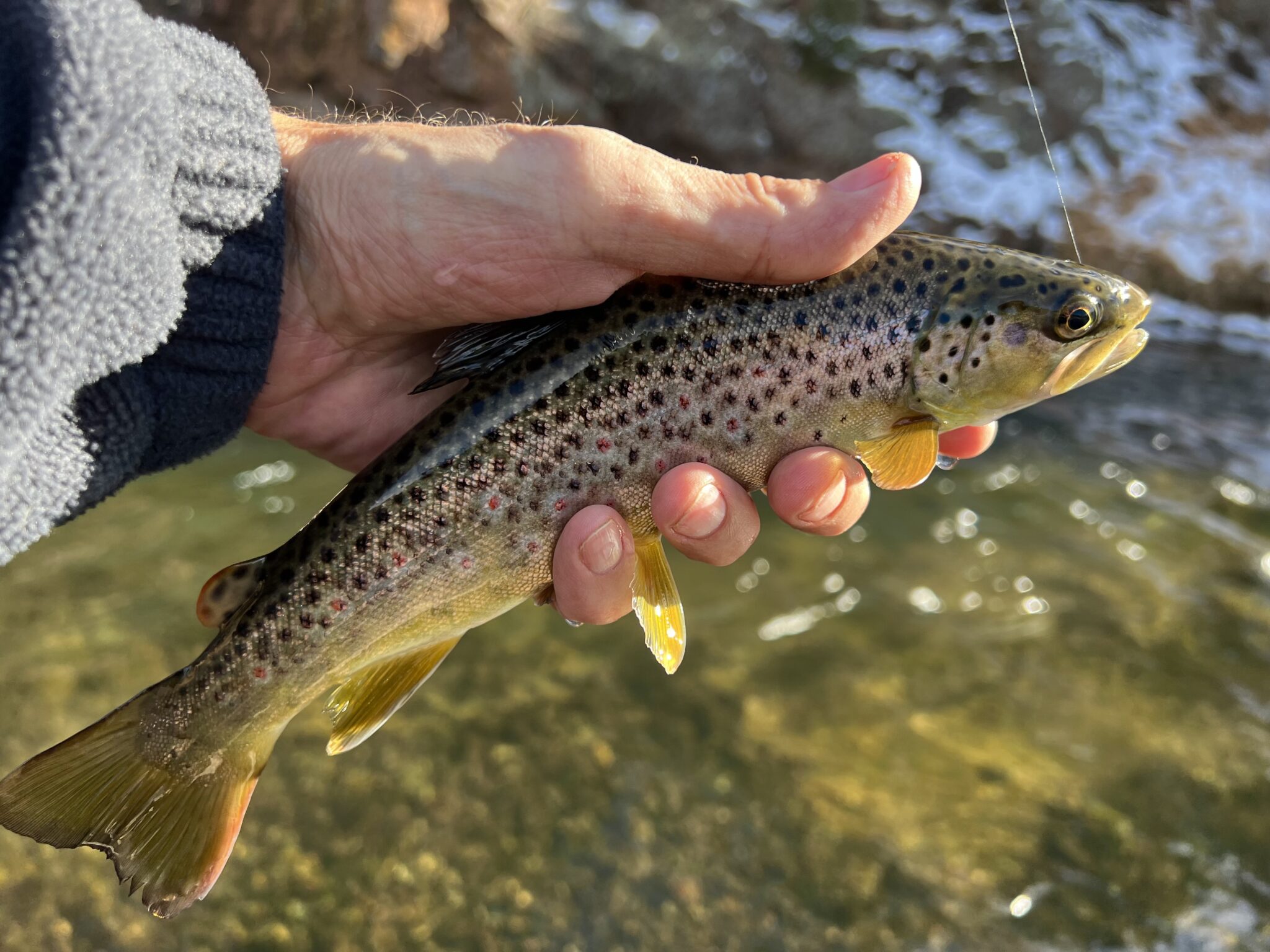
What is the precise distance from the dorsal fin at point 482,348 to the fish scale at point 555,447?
0.08ft

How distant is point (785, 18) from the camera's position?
9.32 m

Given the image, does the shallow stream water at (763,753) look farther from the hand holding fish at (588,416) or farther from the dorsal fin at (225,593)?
the dorsal fin at (225,593)

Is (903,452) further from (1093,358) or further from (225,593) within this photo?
(225,593)

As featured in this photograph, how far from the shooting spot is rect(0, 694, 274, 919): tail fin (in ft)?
8.07

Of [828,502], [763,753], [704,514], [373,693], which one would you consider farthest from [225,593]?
[763,753]

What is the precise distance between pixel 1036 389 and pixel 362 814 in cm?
304

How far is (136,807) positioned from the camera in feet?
8.37

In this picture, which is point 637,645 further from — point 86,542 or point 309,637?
point 86,542

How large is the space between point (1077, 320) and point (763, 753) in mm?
2509

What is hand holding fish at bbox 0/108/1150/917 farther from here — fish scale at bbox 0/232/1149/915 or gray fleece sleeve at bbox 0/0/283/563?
gray fleece sleeve at bbox 0/0/283/563

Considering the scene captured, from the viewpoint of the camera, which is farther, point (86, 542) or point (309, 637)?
point (86, 542)

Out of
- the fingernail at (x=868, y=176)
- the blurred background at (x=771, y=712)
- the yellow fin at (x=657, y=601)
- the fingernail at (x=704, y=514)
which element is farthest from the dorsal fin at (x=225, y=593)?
the fingernail at (x=868, y=176)

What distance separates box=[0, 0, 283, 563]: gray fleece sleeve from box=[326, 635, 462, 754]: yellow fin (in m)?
0.86

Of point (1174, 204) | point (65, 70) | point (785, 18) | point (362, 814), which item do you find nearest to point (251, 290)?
point (65, 70)
